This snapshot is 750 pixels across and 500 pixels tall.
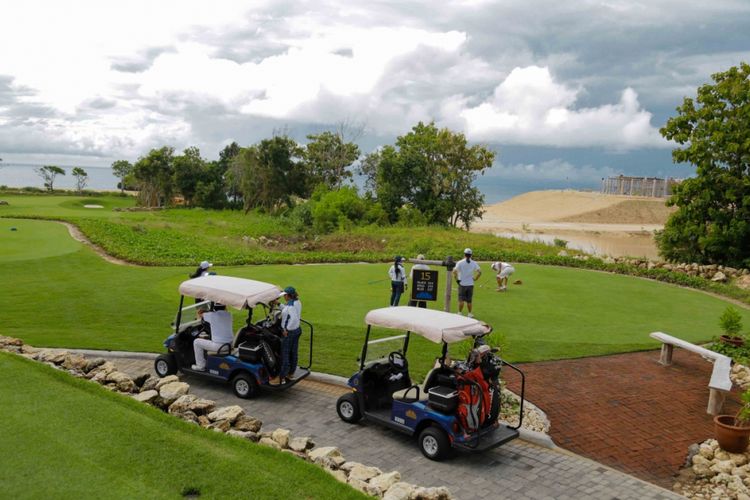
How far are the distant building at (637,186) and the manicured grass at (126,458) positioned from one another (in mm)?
96130

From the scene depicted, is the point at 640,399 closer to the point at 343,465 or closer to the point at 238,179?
the point at 343,465

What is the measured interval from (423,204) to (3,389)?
40.9m

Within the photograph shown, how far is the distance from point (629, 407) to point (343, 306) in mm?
8470

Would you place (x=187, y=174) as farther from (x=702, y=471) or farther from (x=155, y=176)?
(x=702, y=471)

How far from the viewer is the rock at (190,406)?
27.0 feet

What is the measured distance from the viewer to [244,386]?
33.8ft

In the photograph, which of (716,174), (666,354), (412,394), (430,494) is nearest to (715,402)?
(666,354)

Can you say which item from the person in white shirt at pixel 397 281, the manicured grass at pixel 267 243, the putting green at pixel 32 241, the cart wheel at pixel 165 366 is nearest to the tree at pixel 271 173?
the manicured grass at pixel 267 243

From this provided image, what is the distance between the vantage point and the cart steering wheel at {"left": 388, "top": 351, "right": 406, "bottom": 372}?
9.58m

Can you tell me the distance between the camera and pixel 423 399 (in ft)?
28.6

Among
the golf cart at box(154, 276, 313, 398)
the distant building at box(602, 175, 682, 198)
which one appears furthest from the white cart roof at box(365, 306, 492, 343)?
the distant building at box(602, 175, 682, 198)

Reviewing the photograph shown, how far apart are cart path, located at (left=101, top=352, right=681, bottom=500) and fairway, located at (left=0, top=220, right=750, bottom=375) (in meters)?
2.06

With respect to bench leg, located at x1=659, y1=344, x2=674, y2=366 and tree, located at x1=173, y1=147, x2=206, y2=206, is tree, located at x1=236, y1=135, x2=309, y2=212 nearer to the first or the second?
tree, located at x1=173, y1=147, x2=206, y2=206

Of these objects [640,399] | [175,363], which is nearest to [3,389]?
[175,363]
